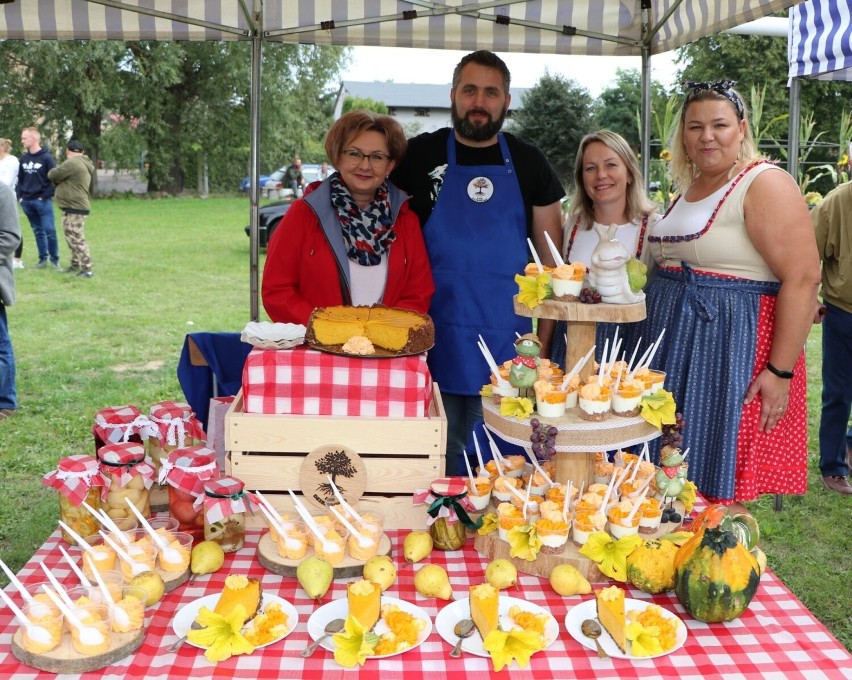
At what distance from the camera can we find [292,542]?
1.84 meters

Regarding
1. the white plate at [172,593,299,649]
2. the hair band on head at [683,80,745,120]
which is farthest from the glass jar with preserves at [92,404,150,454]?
the hair band on head at [683,80,745,120]

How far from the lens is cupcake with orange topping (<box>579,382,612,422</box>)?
1897 mm

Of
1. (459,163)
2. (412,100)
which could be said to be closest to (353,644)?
(459,163)

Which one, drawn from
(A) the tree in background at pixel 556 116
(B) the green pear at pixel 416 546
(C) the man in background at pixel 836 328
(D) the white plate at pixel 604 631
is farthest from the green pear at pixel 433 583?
(A) the tree in background at pixel 556 116

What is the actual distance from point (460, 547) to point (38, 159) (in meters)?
Result: 10.0

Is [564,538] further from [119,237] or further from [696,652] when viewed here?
[119,237]

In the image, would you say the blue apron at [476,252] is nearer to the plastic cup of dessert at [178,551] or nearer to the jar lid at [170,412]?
the jar lid at [170,412]

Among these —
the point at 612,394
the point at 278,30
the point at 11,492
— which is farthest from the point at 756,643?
the point at 11,492

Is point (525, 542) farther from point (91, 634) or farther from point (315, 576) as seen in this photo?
point (91, 634)

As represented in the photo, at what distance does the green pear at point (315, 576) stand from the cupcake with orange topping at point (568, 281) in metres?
0.87

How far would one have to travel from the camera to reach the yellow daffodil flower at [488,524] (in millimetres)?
1944

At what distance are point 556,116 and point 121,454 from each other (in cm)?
2499

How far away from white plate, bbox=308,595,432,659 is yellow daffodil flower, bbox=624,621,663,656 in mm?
404

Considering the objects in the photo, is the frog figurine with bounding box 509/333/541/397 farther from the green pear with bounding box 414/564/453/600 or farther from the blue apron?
the blue apron
